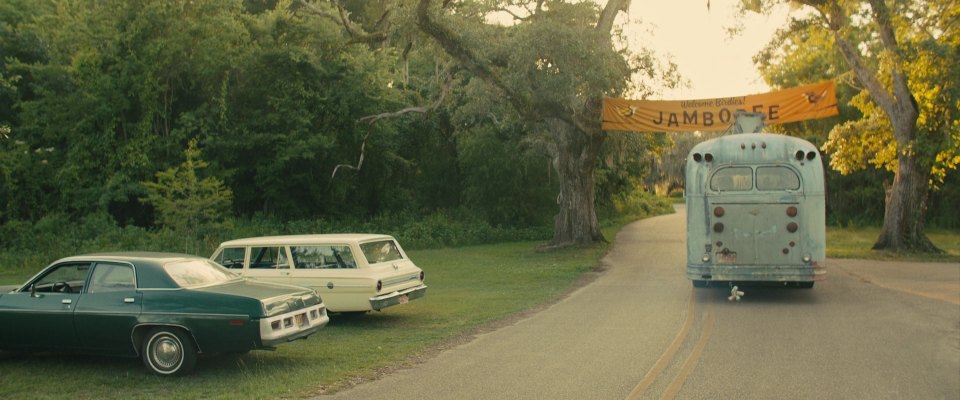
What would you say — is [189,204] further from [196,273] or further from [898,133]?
[898,133]

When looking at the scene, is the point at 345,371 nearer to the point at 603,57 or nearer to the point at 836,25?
the point at 603,57

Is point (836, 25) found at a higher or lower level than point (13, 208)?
higher

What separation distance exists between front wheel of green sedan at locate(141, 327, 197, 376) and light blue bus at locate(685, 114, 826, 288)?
10.0m

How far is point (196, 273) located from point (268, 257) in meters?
3.34

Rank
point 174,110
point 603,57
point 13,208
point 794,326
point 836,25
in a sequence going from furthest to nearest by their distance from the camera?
point 174,110, point 13,208, point 836,25, point 603,57, point 794,326

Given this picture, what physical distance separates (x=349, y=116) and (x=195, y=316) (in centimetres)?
2820

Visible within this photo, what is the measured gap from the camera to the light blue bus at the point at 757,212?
50.2ft

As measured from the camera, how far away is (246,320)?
9016 millimetres

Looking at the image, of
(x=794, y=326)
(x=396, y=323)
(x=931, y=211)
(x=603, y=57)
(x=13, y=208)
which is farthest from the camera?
(x=931, y=211)

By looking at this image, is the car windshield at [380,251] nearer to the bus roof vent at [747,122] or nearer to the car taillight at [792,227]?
the car taillight at [792,227]

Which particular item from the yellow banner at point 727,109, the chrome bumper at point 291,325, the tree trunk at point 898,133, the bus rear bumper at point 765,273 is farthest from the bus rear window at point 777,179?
the tree trunk at point 898,133

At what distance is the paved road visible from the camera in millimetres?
8359

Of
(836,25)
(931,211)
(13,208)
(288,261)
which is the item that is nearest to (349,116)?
(13,208)

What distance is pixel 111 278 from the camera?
9.62 m
